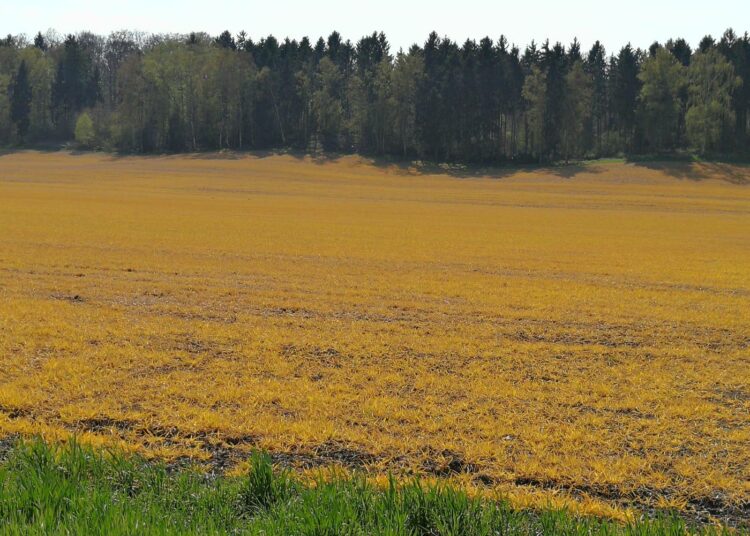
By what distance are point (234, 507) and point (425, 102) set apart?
95008mm

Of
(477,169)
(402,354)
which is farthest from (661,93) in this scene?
(402,354)

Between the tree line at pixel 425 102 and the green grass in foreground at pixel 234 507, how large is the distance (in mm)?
91008

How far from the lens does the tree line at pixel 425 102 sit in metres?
91.4

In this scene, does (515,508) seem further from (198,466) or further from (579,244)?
(579,244)

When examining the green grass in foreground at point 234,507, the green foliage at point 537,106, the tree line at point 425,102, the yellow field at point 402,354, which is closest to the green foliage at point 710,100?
the tree line at point 425,102

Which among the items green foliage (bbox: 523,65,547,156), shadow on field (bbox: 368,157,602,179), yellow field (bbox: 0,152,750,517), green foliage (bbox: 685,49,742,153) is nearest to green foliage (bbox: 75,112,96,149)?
shadow on field (bbox: 368,157,602,179)

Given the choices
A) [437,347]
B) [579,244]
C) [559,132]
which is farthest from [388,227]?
[559,132]

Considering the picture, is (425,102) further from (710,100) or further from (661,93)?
(710,100)

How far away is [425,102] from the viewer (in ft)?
317

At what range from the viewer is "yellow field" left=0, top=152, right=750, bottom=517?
7305mm

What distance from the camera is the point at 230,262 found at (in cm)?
2242

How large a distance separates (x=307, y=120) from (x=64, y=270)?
9145cm

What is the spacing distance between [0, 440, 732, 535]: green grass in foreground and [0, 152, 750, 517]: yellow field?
1088mm

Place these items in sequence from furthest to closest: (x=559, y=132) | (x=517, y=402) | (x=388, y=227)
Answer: (x=559, y=132) < (x=388, y=227) < (x=517, y=402)
